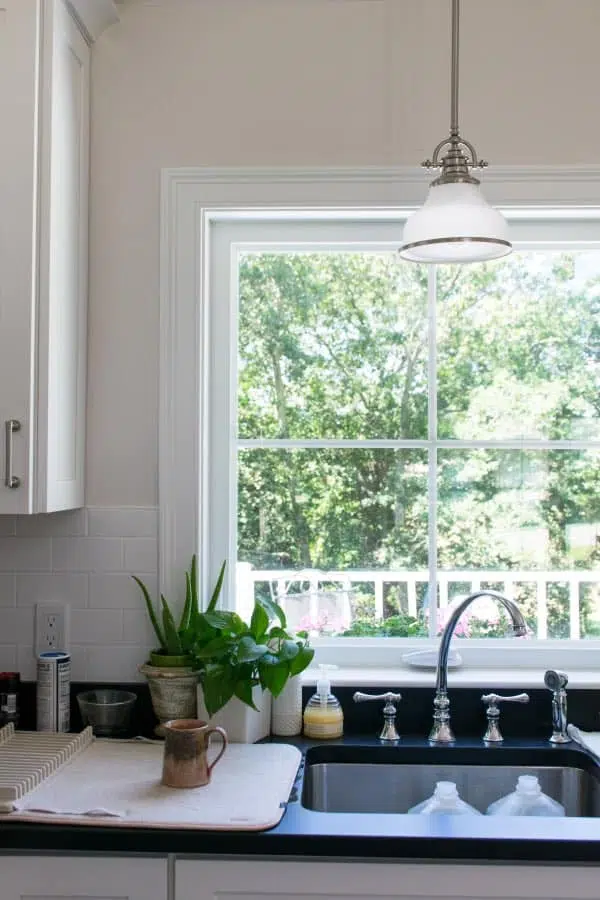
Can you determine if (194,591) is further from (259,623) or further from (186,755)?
(186,755)

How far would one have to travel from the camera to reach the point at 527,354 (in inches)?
93.8

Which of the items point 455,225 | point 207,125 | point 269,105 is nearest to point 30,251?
point 207,125

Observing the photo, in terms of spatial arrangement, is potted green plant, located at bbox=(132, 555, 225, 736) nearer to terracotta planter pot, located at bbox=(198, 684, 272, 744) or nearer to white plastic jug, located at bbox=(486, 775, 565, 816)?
terracotta planter pot, located at bbox=(198, 684, 272, 744)

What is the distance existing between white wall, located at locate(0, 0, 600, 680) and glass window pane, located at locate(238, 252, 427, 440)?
10.1 inches

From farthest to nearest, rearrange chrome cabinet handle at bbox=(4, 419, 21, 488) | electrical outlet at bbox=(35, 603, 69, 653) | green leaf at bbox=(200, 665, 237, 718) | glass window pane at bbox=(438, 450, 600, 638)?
glass window pane at bbox=(438, 450, 600, 638), electrical outlet at bbox=(35, 603, 69, 653), green leaf at bbox=(200, 665, 237, 718), chrome cabinet handle at bbox=(4, 419, 21, 488)

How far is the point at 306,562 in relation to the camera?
2.39m

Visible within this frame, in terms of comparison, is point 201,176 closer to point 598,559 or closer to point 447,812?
point 598,559

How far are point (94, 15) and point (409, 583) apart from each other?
1.49 m

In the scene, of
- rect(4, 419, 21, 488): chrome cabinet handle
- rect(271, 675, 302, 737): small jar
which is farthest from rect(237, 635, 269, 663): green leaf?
rect(4, 419, 21, 488): chrome cabinet handle

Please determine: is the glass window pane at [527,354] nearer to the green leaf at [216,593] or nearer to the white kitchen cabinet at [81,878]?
the green leaf at [216,593]

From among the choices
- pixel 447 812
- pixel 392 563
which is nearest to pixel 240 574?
pixel 392 563

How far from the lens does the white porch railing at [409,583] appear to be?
2.37m

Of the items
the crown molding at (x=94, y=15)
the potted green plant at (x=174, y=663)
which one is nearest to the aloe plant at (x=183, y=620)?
the potted green plant at (x=174, y=663)

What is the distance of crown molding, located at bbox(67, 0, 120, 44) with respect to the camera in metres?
2.10
